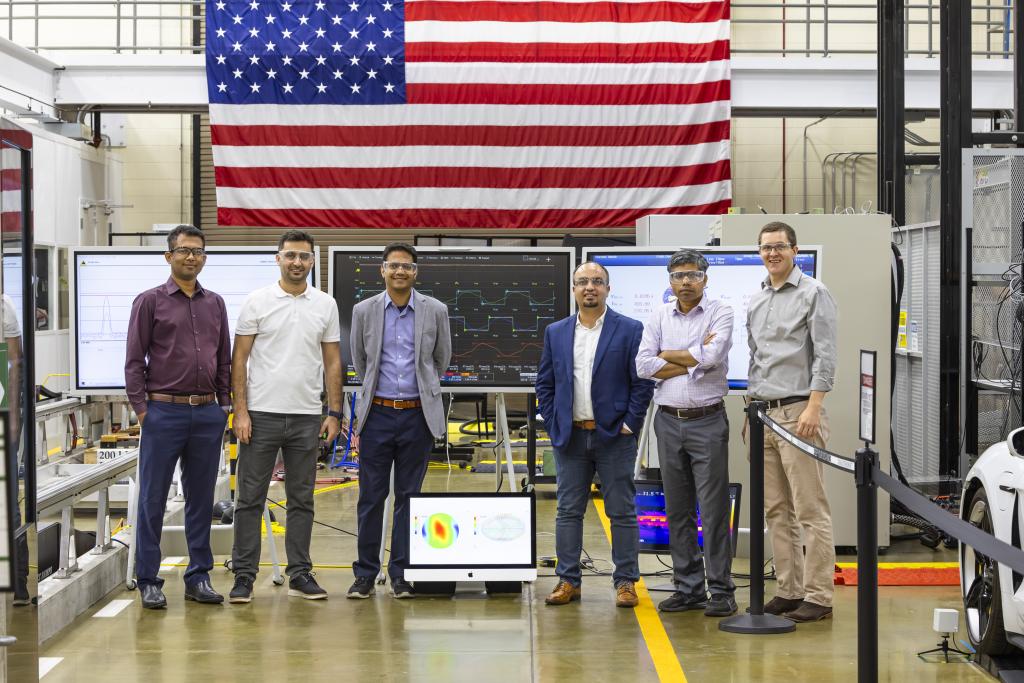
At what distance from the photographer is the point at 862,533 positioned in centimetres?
388

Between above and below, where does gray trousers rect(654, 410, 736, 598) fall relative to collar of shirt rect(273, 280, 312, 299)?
below

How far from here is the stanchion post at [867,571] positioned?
150 inches

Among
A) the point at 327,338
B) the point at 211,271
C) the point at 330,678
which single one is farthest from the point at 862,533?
the point at 211,271

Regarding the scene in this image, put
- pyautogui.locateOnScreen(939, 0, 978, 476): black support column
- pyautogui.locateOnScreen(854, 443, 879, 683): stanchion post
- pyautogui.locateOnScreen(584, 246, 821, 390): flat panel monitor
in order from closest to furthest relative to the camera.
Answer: pyautogui.locateOnScreen(854, 443, 879, 683): stanchion post → pyautogui.locateOnScreen(584, 246, 821, 390): flat panel monitor → pyautogui.locateOnScreen(939, 0, 978, 476): black support column

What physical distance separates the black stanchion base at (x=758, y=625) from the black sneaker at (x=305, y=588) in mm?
2113

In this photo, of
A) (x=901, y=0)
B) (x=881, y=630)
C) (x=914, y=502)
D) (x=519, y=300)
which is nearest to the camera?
(x=914, y=502)

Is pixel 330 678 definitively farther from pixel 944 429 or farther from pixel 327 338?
pixel 944 429

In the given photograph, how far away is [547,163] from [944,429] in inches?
194

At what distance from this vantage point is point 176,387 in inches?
230

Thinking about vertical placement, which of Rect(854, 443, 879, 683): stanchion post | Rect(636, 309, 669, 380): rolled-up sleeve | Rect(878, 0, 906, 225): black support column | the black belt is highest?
Rect(878, 0, 906, 225): black support column

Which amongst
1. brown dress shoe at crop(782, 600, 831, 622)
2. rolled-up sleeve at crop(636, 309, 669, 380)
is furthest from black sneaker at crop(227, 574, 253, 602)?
brown dress shoe at crop(782, 600, 831, 622)

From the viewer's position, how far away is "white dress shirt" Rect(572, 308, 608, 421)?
5902 millimetres

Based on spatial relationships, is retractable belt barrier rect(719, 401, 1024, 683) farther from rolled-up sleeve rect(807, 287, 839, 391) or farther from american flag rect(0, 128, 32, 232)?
american flag rect(0, 128, 32, 232)

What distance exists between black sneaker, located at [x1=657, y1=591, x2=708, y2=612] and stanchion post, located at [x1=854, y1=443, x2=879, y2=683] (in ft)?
6.91
